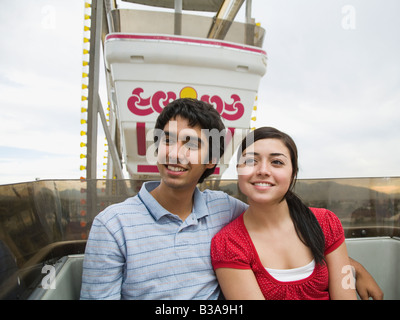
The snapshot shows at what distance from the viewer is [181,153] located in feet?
2.68

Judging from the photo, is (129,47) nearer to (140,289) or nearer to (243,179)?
(243,179)

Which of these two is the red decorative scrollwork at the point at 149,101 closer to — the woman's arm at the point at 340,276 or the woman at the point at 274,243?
the woman at the point at 274,243

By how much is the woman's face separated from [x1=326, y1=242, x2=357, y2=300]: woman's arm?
235mm

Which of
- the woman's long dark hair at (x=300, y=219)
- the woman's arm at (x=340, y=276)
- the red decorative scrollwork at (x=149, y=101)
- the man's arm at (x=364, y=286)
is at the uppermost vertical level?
the red decorative scrollwork at (x=149, y=101)

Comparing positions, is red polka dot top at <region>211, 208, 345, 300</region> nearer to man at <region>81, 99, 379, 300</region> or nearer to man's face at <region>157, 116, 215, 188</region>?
man at <region>81, 99, 379, 300</region>

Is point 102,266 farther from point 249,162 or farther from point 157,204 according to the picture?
point 249,162

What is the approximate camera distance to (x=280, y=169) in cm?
81

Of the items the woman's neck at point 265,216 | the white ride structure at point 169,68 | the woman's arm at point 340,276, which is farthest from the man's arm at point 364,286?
the white ride structure at point 169,68

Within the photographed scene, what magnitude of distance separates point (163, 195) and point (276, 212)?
0.33 m

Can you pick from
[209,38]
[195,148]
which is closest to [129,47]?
[209,38]

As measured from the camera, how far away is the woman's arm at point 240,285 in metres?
0.77

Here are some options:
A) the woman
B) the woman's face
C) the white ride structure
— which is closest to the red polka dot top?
the woman

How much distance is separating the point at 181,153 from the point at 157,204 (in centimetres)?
15

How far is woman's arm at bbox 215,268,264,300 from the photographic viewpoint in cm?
77
